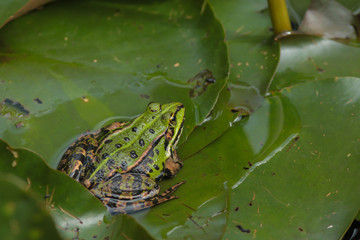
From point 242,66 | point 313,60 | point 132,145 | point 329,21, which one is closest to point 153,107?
point 132,145

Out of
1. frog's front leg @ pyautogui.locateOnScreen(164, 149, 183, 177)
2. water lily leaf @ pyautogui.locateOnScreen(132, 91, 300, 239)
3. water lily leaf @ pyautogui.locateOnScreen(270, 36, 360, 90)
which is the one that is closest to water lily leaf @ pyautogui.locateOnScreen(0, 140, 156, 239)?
water lily leaf @ pyautogui.locateOnScreen(132, 91, 300, 239)

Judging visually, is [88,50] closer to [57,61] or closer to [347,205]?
[57,61]

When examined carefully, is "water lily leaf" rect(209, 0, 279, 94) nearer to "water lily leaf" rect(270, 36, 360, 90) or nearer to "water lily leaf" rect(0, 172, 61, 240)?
"water lily leaf" rect(270, 36, 360, 90)

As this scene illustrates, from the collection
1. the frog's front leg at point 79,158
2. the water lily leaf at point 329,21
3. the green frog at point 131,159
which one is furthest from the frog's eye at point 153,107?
the water lily leaf at point 329,21

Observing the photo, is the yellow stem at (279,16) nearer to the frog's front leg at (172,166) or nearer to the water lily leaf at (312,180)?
the water lily leaf at (312,180)

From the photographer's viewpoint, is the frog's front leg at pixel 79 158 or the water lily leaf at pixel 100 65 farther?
the water lily leaf at pixel 100 65

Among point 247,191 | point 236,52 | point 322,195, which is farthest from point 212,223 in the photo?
point 236,52
